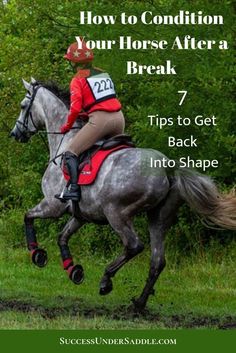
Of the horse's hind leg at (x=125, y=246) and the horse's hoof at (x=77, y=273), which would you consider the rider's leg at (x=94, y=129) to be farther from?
the horse's hoof at (x=77, y=273)

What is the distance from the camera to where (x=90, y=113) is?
1019 centimetres

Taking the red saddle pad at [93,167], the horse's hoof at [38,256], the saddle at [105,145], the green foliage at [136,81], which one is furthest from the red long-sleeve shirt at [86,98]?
the horse's hoof at [38,256]

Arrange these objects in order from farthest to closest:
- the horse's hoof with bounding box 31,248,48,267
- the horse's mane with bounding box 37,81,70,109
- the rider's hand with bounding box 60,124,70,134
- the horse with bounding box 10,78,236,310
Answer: the horse's mane with bounding box 37,81,70,109, the rider's hand with bounding box 60,124,70,134, the horse's hoof with bounding box 31,248,48,267, the horse with bounding box 10,78,236,310

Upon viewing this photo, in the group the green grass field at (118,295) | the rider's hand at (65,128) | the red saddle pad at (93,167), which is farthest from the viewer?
the rider's hand at (65,128)

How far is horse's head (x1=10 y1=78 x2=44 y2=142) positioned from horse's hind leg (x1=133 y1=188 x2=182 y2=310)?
2.11 metres

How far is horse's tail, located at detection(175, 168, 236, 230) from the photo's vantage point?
9852mm

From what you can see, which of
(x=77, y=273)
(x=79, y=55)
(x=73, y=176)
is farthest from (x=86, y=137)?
(x=77, y=273)

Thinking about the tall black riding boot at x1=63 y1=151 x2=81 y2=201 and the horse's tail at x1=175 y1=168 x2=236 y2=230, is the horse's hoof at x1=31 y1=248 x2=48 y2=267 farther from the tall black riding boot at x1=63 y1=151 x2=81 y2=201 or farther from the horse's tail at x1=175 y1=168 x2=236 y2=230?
the horse's tail at x1=175 y1=168 x2=236 y2=230

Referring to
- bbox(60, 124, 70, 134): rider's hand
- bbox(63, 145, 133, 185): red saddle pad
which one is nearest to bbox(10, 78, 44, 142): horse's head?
bbox(60, 124, 70, 134): rider's hand

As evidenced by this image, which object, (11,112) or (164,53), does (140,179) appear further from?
(11,112)

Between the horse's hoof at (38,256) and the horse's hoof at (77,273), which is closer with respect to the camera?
the horse's hoof at (77,273)

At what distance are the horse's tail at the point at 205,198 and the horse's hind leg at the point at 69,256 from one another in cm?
141

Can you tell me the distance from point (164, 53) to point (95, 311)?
3.30 meters

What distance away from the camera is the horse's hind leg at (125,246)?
9906 millimetres
